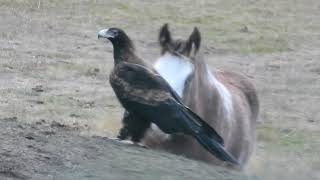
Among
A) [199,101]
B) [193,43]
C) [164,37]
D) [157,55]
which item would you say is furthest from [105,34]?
[157,55]

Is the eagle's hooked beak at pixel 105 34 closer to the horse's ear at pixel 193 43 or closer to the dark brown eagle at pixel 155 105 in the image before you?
the dark brown eagle at pixel 155 105

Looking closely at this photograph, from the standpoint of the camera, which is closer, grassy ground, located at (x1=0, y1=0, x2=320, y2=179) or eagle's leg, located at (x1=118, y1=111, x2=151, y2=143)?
eagle's leg, located at (x1=118, y1=111, x2=151, y2=143)

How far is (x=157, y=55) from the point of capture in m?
15.2

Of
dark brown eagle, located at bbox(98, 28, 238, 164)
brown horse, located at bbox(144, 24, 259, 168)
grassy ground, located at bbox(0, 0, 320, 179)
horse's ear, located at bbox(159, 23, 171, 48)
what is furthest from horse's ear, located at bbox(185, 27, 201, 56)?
grassy ground, located at bbox(0, 0, 320, 179)

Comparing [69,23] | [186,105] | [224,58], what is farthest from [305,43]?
[186,105]

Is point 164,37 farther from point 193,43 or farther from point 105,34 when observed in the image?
point 105,34

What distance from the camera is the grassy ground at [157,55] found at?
10586 mm

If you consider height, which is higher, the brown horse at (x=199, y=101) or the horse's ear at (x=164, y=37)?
the horse's ear at (x=164, y=37)

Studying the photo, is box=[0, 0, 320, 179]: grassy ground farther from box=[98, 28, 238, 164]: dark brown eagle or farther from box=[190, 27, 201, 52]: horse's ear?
box=[190, 27, 201, 52]: horse's ear

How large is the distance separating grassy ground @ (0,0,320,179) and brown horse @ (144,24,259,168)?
276 millimetres

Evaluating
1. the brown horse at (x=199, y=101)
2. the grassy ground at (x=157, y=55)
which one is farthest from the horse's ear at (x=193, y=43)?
the grassy ground at (x=157, y=55)

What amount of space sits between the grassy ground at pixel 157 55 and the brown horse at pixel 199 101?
0.28 metres

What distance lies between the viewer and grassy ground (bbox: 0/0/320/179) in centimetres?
1059

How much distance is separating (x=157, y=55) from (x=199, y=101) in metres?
8.30
